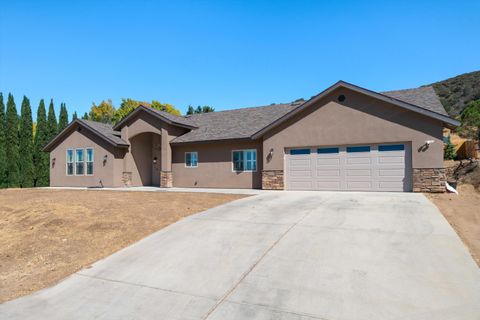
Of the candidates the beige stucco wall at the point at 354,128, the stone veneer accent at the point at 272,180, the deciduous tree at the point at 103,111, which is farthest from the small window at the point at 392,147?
the deciduous tree at the point at 103,111

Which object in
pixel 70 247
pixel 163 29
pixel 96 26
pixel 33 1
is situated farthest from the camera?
pixel 163 29

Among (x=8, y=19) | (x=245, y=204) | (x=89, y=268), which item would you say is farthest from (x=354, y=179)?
(x=8, y=19)

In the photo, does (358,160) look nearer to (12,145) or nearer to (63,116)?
(12,145)

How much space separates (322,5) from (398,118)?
6233 millimetres

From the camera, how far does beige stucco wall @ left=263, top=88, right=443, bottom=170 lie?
1255 centimetres

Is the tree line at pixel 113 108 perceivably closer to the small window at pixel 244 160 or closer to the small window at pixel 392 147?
the small window at pixel 244 160

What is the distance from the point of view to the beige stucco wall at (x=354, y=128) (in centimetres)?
1255

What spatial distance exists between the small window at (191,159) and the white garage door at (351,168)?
20.6 ft

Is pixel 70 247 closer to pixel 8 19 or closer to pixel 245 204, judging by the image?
pixel 245 204

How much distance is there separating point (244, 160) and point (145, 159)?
8698 millimetres

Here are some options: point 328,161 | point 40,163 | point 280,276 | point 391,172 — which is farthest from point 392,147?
point 40,163

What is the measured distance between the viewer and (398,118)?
1298 centimetres

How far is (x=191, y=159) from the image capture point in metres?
18.6

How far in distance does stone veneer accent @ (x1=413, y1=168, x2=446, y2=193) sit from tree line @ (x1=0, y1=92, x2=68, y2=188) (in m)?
31.5
